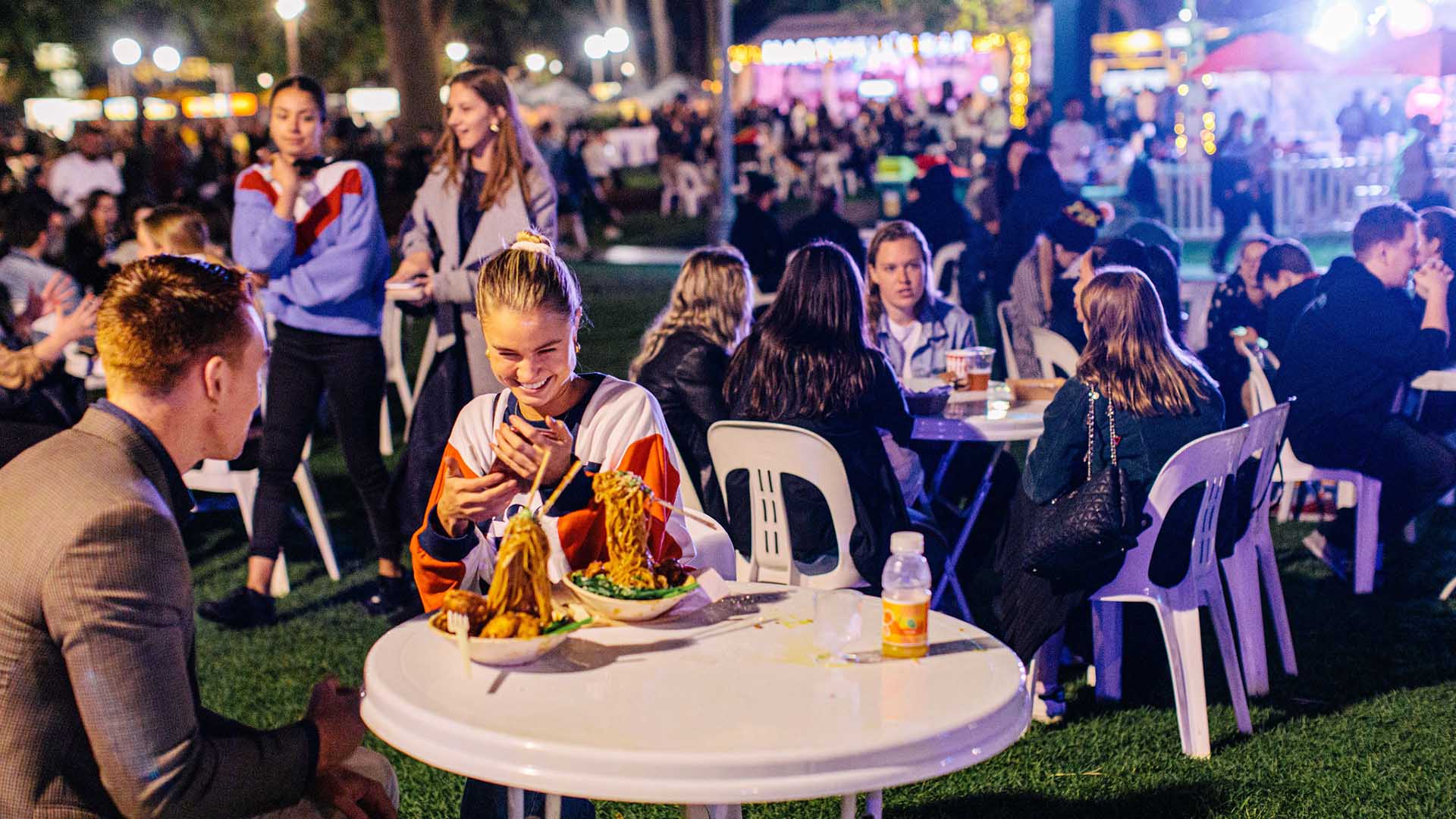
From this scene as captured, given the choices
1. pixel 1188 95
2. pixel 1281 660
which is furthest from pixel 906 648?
pixel 1188 95

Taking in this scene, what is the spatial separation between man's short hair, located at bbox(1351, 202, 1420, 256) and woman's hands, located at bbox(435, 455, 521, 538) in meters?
4.49

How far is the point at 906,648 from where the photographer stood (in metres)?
2.44

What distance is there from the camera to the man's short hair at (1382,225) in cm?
573

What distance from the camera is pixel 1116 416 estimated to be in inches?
163

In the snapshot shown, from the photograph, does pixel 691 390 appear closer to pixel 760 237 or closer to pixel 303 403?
pixel 303 403

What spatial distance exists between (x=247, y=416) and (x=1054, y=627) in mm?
2639

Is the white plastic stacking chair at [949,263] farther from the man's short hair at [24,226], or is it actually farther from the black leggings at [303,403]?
the man's short hair at [24,226]

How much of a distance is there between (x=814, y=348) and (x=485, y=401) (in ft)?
5.38

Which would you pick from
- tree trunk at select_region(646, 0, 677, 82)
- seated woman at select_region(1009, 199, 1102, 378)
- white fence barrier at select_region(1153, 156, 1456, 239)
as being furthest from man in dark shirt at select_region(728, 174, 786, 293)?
tree trunk at select_region(646, 0, 677, 82)

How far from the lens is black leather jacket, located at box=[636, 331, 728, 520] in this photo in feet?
16.1

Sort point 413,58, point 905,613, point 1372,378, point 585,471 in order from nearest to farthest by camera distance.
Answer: point 905,613 → point 585,471 → point 1372,378 → point 413,58

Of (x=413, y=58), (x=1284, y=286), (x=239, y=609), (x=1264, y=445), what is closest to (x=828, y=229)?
(x=1284, y=286)

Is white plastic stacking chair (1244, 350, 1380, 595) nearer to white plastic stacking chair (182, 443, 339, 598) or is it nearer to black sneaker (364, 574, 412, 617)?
black sneaker (364, 574, 412, 617)

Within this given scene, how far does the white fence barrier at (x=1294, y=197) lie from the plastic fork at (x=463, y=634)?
15793 mm
